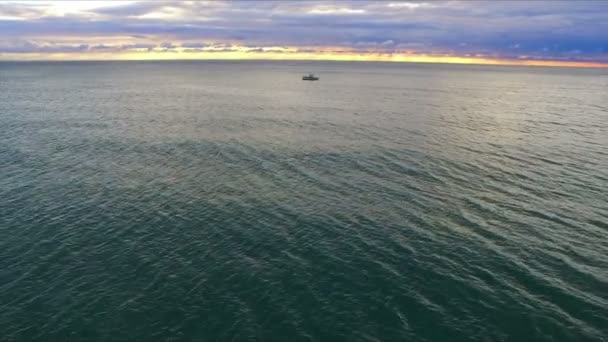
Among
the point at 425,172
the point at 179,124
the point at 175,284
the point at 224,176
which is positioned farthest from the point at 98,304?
the point at 179,124

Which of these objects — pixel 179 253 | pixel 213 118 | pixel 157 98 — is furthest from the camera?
pixel 157 98

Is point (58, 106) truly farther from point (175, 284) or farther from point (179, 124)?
point (175, 284)

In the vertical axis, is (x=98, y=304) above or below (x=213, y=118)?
below

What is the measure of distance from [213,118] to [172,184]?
2419 inches

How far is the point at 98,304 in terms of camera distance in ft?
109

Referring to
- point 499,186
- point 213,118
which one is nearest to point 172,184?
point 499,186

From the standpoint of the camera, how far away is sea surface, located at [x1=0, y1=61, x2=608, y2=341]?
31.7 metres

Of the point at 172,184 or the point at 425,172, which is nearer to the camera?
the point at 172,184

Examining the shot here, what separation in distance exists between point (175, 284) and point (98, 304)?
20.4 ft

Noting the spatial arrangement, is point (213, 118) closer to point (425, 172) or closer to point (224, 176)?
point (224, 176)

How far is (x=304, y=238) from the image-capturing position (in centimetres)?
4503

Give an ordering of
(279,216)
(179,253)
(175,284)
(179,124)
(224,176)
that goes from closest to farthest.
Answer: (175,284) < (179,253) < (279,216) < (224,176) < (179,124)

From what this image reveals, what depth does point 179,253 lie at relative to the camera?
4156cm

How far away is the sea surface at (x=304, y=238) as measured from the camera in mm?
31688
